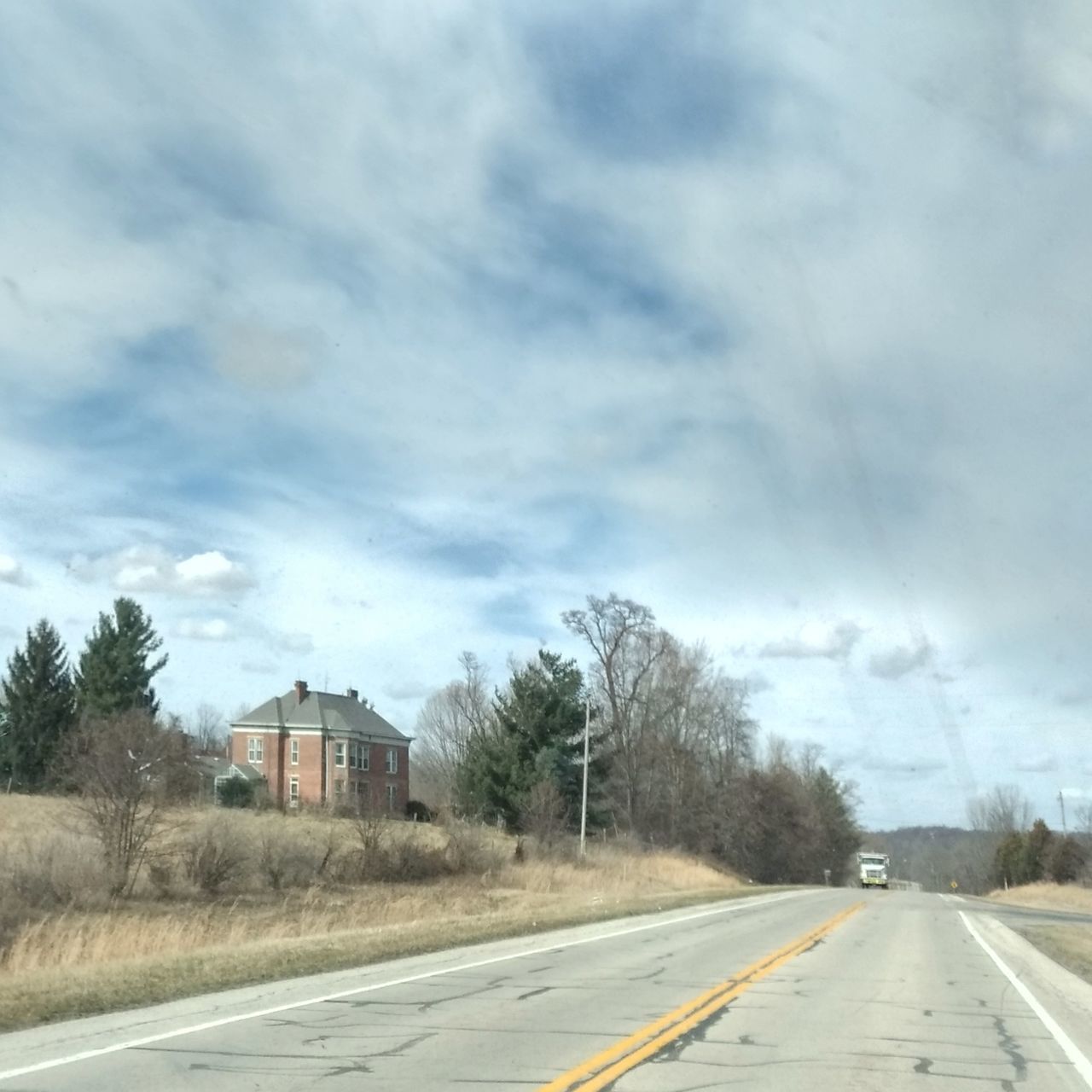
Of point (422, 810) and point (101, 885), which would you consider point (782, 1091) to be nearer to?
point (101, 885)

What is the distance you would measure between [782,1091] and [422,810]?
66.6m

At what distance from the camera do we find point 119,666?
61.0m

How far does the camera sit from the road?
8789mm

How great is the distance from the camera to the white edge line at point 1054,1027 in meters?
9.85

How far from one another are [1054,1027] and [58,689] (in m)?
56.2

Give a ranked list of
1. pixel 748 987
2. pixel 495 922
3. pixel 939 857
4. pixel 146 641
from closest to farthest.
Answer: pixel 748 987 < pixel 495 922 < pixel 146 641 < pixel 939 857

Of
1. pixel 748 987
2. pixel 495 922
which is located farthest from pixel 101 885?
pixel 748 987

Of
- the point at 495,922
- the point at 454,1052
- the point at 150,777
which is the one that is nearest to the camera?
the point at 454,1052

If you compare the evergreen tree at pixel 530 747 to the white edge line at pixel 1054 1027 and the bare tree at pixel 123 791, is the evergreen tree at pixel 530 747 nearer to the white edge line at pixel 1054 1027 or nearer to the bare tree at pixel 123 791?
the bare tree at pixel 123 791

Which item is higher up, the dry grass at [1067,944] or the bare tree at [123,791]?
the bare tree at [123,791]

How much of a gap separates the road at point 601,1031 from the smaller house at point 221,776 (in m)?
39.9

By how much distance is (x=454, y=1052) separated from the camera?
9672 mm

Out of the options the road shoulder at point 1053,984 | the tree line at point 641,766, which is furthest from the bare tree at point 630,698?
the road shoulder at point 1053,984

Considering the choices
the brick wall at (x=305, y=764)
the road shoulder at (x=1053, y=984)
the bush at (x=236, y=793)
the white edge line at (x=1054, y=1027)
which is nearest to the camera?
the white edge line at (x=1054, y=1027)
